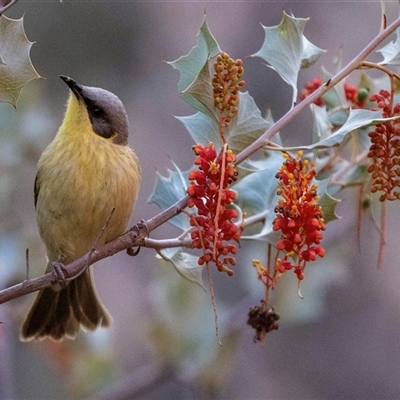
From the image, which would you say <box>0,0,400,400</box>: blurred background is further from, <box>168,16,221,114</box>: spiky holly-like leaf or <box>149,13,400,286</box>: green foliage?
<box>168,16,221,114</box>: spiky holly-like leaf

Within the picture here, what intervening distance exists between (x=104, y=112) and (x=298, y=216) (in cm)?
145

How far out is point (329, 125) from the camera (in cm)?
320

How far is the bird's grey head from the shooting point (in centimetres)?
361

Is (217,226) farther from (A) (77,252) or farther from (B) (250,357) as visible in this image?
(B) (250,357)

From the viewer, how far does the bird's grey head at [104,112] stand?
361 cm

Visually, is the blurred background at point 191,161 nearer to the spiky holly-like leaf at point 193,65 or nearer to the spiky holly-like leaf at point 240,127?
the spiky holly-like leaf at point 240,127

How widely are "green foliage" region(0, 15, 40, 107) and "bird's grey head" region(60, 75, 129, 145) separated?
40.8 inches

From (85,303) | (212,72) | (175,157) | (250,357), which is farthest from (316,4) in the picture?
(212,72)

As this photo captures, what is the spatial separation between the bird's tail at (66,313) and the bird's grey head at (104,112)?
780mm

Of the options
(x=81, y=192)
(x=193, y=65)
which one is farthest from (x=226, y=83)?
(x=81, y=192)

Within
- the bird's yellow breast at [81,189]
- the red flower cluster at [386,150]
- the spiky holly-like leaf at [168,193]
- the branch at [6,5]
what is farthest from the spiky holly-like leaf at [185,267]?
the branch at [6,5]

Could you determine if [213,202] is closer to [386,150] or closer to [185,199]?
[185,199]

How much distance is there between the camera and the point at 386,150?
266cm

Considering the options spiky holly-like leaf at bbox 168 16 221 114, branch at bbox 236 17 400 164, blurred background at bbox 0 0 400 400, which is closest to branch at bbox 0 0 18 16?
spiky holly-like leaf at bbox 168 16 221 114
